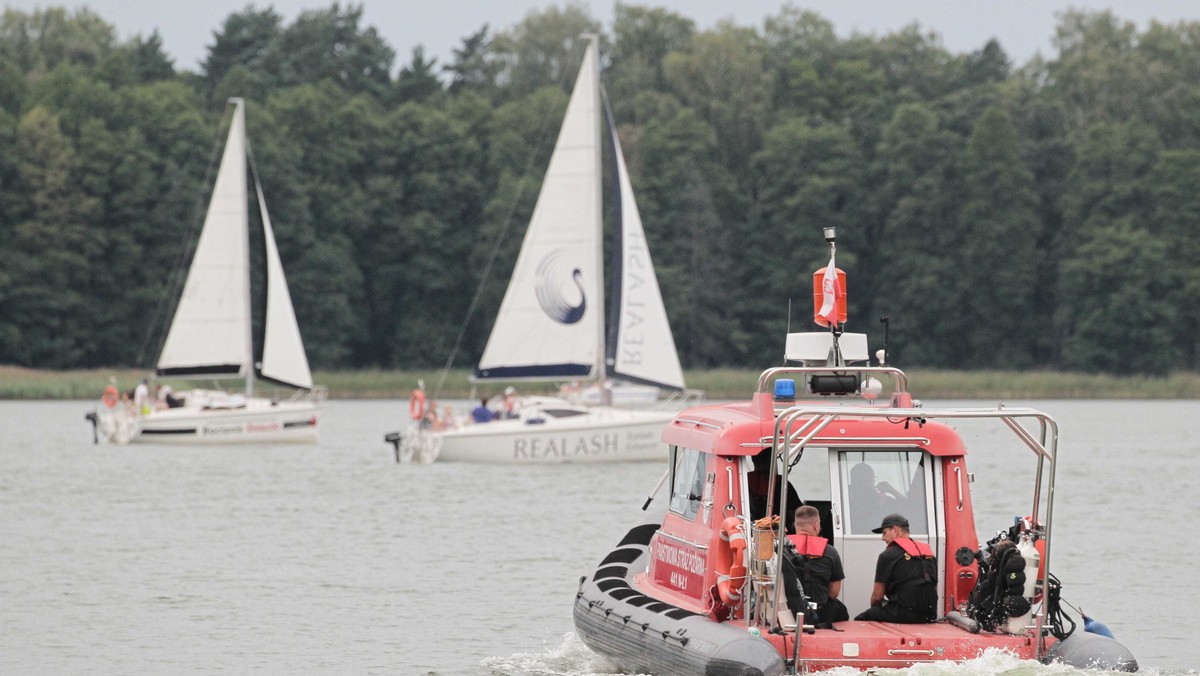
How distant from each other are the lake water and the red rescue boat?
0.55 metres

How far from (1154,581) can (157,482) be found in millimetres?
21758

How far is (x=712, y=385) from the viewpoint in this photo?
68.4m

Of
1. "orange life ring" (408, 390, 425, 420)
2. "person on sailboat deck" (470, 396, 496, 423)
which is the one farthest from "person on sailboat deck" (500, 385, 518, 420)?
"orange life ring" (408, 390, 425, 420)

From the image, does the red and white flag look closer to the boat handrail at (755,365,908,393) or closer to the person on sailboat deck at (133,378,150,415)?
the boat handrail at (755,365,908,393)

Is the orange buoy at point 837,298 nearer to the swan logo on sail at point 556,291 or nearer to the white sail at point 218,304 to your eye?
the swan logo on sail at point 556,291

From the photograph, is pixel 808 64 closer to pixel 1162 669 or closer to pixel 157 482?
pixel 157 482

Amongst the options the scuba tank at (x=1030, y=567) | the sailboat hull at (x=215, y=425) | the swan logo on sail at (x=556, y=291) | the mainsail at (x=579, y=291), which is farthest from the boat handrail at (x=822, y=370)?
the sailboat hull at (x=215, y=425)

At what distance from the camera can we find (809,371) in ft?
49.7

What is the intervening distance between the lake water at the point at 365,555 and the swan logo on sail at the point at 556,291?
3.52 metres

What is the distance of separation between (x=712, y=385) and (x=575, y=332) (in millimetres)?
25546

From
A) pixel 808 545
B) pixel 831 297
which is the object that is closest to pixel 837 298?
pixel 831 297

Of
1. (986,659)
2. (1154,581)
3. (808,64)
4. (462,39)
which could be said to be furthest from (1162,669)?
(462,39)

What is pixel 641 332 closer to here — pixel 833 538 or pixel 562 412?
pixel 562 412

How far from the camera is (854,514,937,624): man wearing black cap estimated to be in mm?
14320
